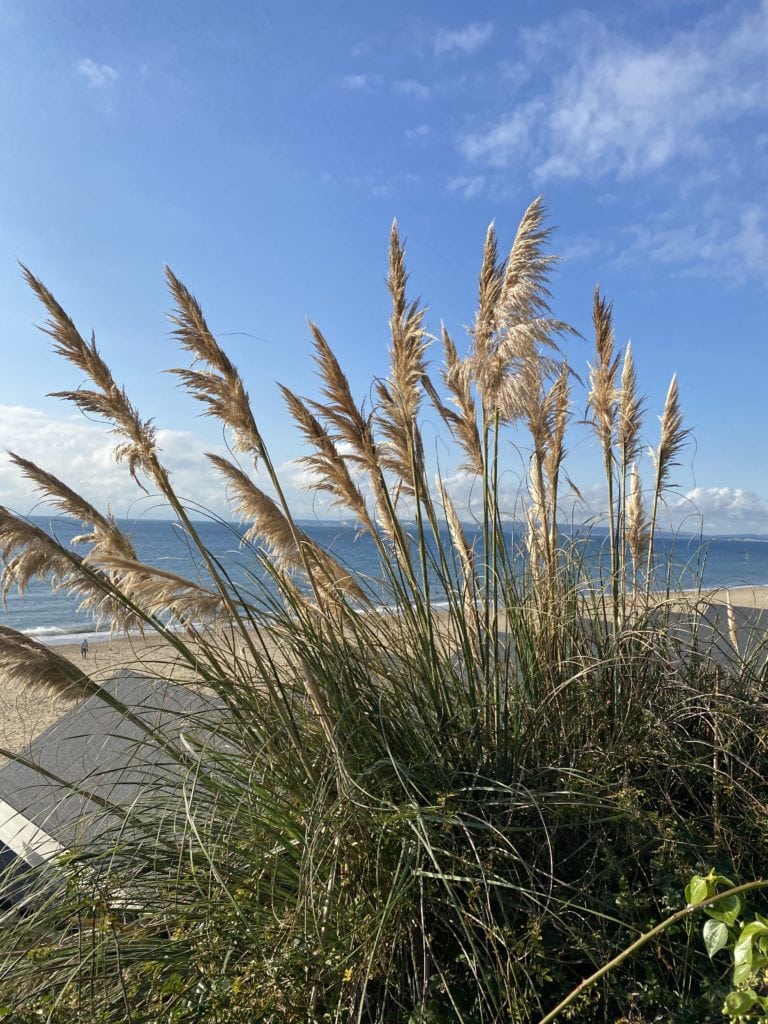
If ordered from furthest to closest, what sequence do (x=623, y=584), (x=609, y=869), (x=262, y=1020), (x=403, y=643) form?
1. (x=623, y=584)
2. (x=403, y=643)
3. (x=609, y=869)
4. (x=262, y=1020)

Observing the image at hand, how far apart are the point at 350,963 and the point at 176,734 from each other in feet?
3.07

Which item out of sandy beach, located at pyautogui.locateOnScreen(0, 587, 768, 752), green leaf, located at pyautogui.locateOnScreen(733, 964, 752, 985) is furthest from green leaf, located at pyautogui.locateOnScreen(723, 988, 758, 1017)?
Answer: sandy beach, located at pyautogui.locateOnScreen(0, 587, 768, 752)

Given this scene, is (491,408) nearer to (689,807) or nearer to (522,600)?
(522,600)

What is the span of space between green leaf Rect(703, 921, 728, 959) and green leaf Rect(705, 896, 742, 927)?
0.01 meters

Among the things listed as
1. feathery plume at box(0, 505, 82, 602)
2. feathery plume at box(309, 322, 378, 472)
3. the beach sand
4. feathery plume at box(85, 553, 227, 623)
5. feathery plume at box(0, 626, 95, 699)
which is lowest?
the beach sand

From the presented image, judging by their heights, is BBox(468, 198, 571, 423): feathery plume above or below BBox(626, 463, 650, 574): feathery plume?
above

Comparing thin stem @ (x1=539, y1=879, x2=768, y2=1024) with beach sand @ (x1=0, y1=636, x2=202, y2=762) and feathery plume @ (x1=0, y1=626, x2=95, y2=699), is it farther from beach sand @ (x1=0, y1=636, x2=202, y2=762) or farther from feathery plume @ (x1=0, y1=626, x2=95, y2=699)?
feathery plume @ (x1=0, y1=626, x2=95, y2=699)

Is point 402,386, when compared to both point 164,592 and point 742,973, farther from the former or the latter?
point 742,973

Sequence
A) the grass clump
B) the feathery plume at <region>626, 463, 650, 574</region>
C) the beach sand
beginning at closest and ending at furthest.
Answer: the grass clump < the beach sand < the feathery plume at <region>626, 463, 650, 574</region>

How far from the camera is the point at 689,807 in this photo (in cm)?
211

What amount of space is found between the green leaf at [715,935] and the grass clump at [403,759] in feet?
1.29

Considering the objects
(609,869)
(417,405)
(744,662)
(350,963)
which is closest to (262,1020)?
(350,963)

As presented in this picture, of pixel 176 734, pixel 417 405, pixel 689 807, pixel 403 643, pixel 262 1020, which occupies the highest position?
pixel 417 405

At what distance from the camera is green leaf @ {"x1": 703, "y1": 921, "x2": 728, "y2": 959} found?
1082 millimetres
